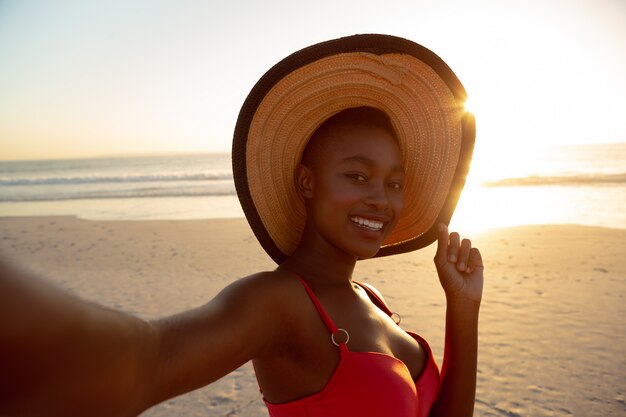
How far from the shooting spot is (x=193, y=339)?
3.47 feet

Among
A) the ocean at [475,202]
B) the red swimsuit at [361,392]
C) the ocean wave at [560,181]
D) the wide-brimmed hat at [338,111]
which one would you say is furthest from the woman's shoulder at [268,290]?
the ocean wave at [560,181]

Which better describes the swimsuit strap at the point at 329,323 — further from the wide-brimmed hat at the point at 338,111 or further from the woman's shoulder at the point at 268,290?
the wide-brimmed hat at the point at 338,111

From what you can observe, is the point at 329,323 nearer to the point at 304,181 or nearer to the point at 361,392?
the point at 361,392

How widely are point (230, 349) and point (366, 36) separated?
1.19 meters

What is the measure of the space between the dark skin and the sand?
13 centimetres

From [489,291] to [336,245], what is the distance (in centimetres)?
585

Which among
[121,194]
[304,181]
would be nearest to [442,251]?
[304,181]

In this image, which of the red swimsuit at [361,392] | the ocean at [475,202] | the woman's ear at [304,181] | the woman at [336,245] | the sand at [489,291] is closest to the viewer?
the woman at [336,245]

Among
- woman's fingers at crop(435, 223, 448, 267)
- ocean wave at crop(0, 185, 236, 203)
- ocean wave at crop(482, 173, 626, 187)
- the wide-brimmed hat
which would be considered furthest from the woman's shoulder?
ocean wave at crop(482, 173, 626, 187)

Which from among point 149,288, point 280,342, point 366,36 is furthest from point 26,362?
point 149,288

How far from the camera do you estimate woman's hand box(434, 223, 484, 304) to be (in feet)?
6.24

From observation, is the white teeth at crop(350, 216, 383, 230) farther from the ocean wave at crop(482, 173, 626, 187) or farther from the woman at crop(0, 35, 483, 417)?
the ocean wave at crop(482, 173, 626, 187)

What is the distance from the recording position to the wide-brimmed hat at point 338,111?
5.82ft

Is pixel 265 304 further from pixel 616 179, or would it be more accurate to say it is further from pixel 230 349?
pixel 616 179
